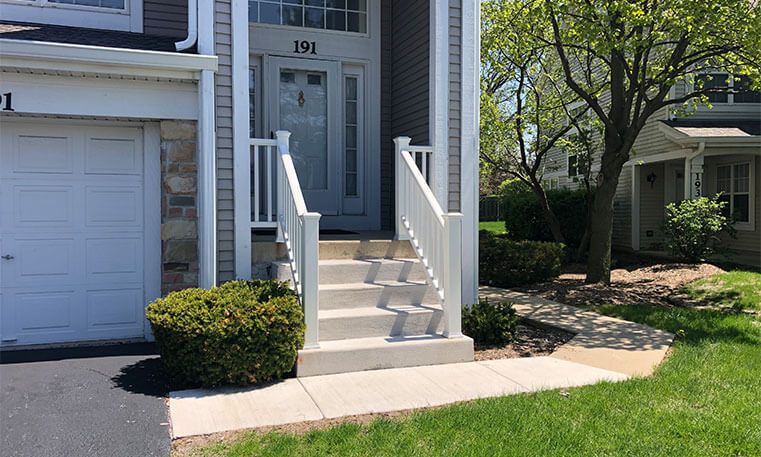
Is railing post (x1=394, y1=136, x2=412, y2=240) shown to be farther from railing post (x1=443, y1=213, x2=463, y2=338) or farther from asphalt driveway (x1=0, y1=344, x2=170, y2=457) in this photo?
asphalt driveway (x1=0, y1=344, x2=170, y2=457)

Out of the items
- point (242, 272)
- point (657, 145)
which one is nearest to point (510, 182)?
point (657, 145)

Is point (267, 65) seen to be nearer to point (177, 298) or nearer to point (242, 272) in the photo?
point (242, 272)

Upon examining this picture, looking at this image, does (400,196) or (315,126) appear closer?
(400,196)

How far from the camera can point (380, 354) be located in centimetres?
510

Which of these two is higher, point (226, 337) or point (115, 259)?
point (115, 259)

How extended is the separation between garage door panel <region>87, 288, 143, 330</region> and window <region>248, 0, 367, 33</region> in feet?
12.6

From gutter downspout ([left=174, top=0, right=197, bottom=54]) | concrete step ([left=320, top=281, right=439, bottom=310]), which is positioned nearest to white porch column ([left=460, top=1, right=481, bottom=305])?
concrete step ([left=320, top=281, right=439, bottom=310])

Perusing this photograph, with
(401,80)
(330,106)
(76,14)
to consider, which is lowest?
(330,106)

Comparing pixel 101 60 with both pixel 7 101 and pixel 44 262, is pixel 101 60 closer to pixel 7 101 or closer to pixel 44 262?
pixel 7 101

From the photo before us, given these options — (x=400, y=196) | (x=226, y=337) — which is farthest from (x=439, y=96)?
(x=226, y=337)

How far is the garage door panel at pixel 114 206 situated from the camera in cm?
577

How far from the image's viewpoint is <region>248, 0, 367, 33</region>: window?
7676mm

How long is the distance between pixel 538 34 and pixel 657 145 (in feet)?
17.8

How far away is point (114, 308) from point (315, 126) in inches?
136
